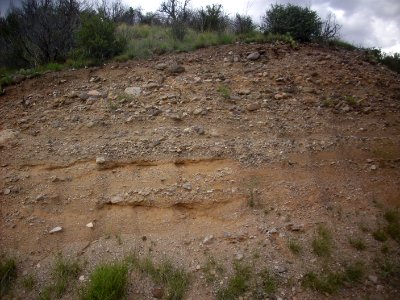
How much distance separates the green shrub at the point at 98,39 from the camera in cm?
675

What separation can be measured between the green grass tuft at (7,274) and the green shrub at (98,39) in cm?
457

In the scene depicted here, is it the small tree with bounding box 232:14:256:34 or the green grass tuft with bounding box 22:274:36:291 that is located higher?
the small tree with bounding box 232:14:256:34

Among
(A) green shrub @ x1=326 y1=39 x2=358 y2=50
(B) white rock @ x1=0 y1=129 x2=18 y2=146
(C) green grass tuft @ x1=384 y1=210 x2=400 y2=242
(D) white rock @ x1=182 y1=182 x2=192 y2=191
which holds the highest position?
(A) green shrub @ x1=326 y1=39 x2=358 y2=50

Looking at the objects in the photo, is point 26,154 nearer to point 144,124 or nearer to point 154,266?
point 144,124

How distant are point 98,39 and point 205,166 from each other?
4.05 metres

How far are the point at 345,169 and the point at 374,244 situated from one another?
1.19 meters

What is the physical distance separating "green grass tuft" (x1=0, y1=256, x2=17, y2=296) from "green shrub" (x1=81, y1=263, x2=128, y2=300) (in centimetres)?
100

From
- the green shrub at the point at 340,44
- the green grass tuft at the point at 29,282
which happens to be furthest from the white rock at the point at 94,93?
the green shrub at the point at 340,44

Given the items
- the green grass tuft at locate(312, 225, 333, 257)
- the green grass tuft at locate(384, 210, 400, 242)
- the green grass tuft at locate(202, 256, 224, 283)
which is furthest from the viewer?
the green grass tuft at locate(384, 210, 400, 242)

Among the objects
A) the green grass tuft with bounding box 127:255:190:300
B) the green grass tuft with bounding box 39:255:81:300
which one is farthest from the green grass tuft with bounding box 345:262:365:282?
the green grass tuft with bounding box 39:255:81:300

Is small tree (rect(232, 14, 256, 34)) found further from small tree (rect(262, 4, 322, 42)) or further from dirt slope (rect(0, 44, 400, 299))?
dirt slope (rect(0, 44, 400, 299))

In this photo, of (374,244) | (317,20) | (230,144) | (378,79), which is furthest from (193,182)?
(317,20)

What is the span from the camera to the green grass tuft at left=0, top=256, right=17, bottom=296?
3.62 m

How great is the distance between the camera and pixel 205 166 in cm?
461
